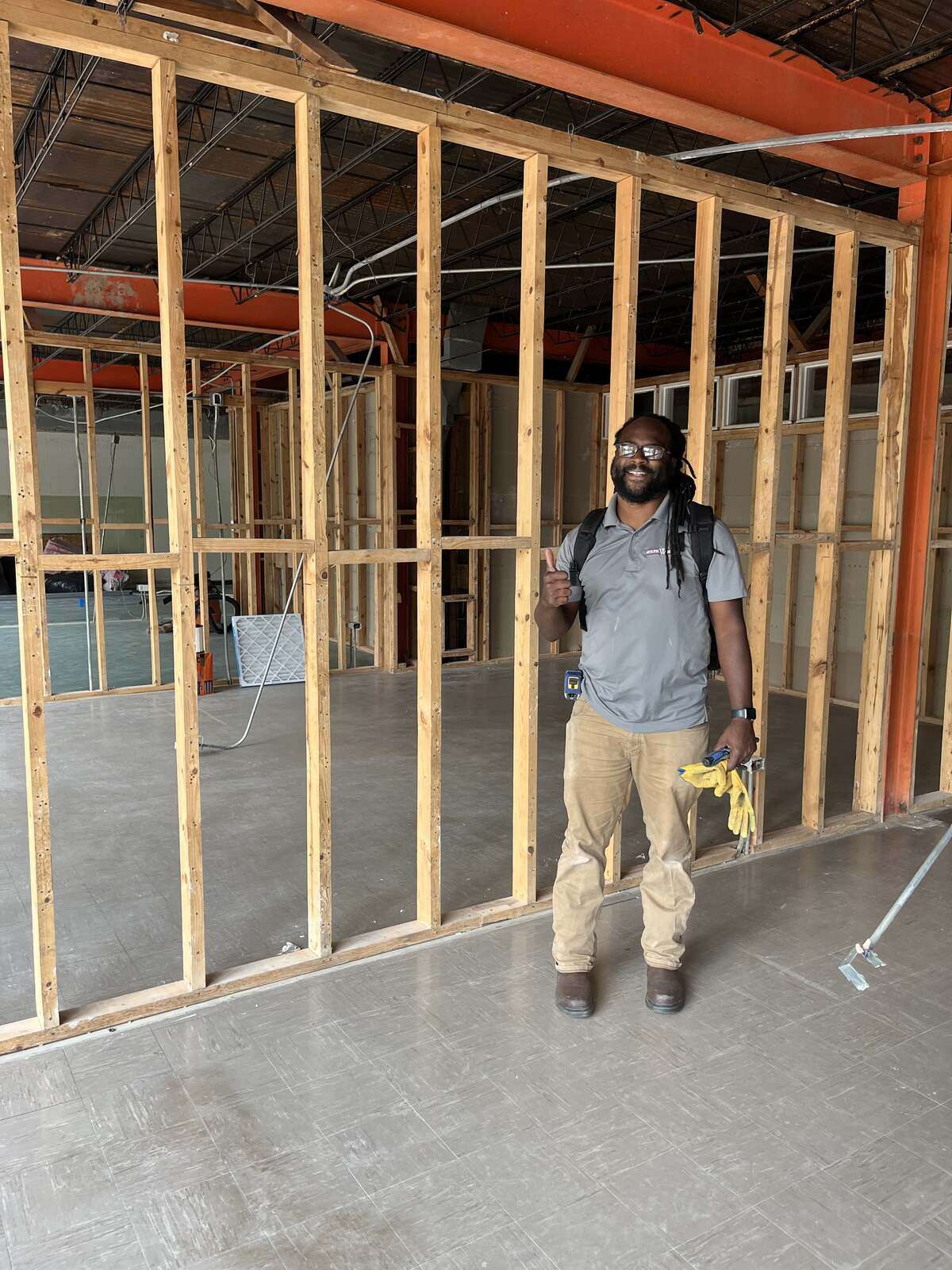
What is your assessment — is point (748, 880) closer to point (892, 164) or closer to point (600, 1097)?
point (600, 1097)

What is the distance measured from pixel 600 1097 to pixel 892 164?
14.0ft

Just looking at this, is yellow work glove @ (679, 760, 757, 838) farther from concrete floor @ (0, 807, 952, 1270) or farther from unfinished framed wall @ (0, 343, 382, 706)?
unfinished framed wall @ (0, 343, 382, 706)

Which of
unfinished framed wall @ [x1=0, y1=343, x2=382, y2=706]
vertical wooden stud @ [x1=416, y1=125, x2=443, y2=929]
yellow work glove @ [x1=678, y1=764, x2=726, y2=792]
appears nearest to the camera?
yellow work glove @ [x1=678, y1=764, x2=726, y2=792]

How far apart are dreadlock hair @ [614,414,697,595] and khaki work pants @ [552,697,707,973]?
0.51m

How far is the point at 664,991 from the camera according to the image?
288cm

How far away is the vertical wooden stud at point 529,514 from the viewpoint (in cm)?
333

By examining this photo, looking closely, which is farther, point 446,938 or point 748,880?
point 748,880

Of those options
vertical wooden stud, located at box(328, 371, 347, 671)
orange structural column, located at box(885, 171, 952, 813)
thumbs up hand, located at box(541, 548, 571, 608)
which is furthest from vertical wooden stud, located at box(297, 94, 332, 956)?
vertical wooden stud, located at box(328, 371, 347, 671)

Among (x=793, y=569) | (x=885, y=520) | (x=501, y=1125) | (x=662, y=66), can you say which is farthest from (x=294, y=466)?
(x=501, y=1125)

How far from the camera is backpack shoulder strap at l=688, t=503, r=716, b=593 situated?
2.73 meters

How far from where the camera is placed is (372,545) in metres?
9.52

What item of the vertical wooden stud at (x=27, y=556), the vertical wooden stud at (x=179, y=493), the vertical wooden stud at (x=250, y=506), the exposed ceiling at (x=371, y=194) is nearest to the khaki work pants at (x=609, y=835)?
the vertical wooden stud at (x=179, y=493)

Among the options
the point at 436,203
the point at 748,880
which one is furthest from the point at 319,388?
the point at 748,880

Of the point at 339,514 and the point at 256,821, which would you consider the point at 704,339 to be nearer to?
the point at 256,821
